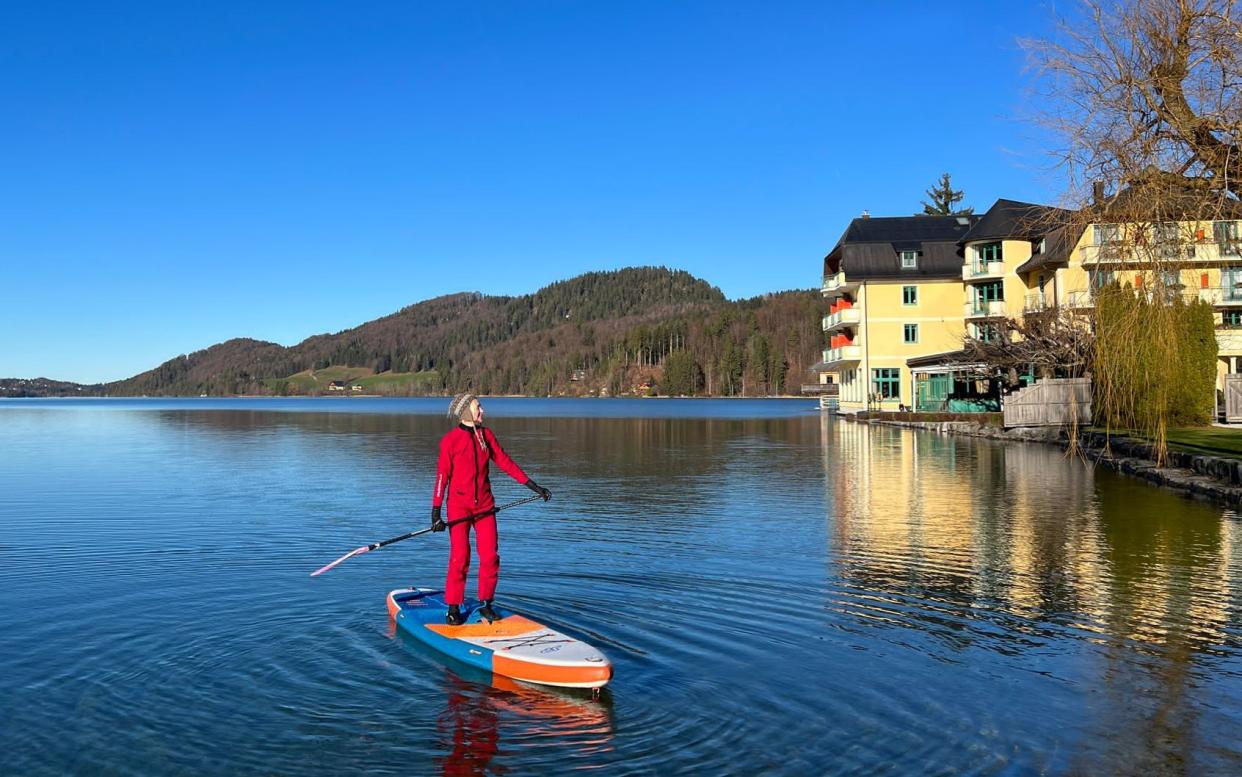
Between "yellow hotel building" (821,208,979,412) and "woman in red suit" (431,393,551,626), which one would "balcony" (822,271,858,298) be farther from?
"woman in red suit" (431,393,551,626)

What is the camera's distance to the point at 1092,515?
17.9m

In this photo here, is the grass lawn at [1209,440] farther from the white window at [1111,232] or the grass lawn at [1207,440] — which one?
the white window at [1111,232]

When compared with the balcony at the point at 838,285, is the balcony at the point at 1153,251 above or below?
below

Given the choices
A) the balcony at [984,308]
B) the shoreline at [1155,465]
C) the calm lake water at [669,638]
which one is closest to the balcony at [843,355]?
the balcony at [984,308]

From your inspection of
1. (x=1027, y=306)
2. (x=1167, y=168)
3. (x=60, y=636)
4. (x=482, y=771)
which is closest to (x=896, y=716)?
(x=482, y=771)

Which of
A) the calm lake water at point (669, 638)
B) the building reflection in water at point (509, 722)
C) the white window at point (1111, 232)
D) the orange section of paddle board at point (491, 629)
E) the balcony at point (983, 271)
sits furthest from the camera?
the balcony at point (983, 271)

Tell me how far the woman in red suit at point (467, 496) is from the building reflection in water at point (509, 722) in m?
0.82

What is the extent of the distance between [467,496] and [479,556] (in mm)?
586

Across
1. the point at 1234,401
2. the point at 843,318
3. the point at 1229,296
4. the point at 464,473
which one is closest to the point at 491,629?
the point at 464,473

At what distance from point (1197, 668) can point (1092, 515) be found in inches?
397

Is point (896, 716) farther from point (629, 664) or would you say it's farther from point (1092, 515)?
point (1092, 515)

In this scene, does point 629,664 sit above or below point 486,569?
below

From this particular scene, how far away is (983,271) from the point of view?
2378 inches

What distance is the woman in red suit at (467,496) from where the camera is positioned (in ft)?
31.0
